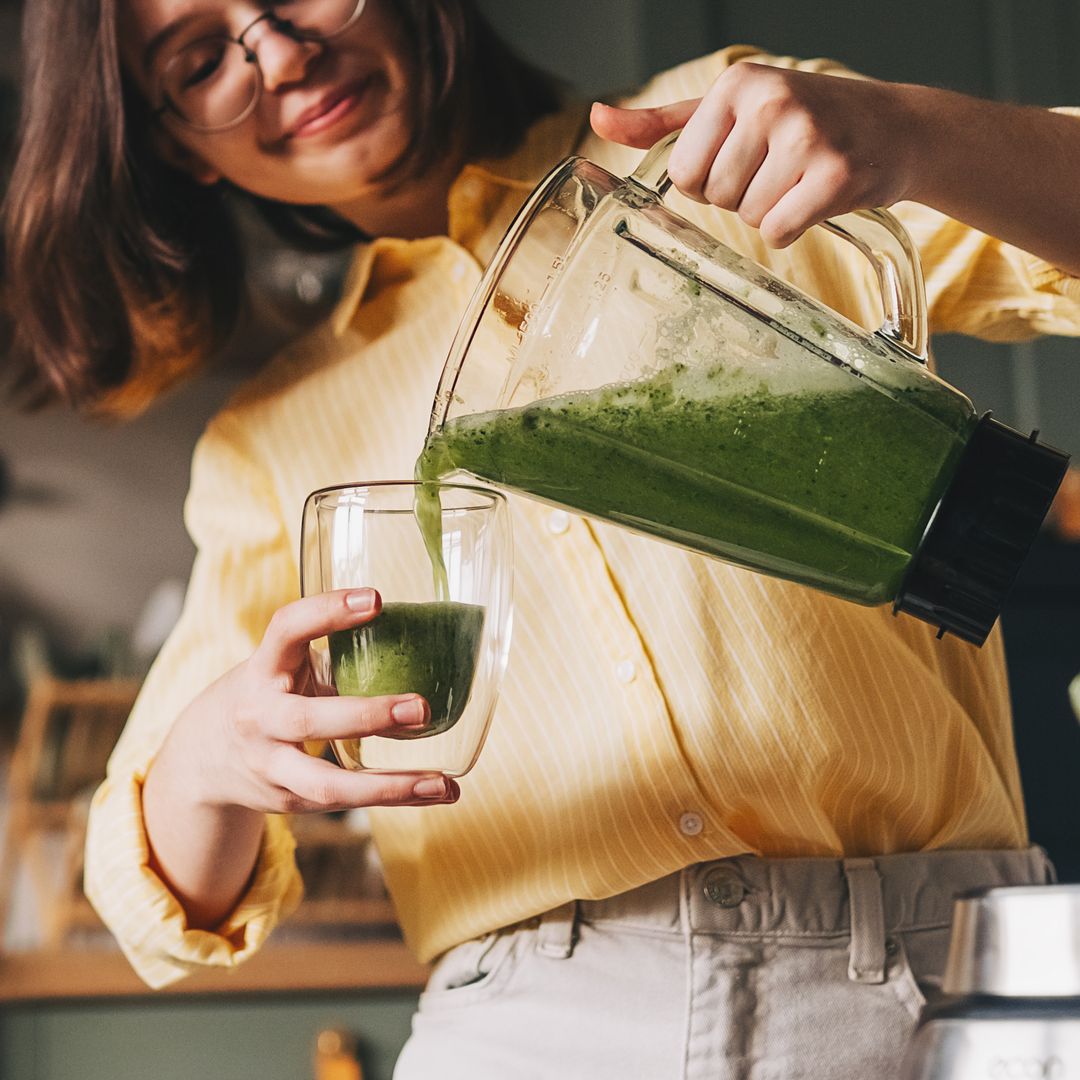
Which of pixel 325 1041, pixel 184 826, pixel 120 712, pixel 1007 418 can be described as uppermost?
pixel 184 826

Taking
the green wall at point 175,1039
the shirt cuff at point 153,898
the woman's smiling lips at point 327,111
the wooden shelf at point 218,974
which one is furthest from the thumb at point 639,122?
the green wall at point 175,1039

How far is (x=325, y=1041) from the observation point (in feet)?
6.85

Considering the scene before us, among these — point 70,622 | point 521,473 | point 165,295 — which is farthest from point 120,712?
point 521,473

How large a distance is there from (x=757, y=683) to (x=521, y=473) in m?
0.27

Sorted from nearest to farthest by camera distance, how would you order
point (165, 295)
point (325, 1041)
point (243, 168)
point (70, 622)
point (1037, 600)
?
point (243, 168)
point (165, 295)
point (1037, 600)
point (325, 1041)
point (70, 622)

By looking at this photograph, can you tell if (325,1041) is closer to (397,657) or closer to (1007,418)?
(1007,418)

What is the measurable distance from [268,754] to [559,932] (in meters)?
0.26

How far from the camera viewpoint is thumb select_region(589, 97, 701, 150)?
0.60m

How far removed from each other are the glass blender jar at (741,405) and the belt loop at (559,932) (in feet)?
1.13

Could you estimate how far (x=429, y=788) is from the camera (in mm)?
602

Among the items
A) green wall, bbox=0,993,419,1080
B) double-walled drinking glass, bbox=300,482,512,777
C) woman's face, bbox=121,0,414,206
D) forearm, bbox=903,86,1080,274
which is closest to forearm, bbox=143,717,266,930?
double-walled drinking glass, bbox=300,482,512,777

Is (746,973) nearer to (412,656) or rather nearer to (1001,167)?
(412,656)

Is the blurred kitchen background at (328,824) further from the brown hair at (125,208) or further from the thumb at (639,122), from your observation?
the thumb at (639,122)

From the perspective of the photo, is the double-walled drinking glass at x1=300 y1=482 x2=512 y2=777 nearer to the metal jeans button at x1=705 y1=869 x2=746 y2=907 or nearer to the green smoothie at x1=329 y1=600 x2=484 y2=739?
the green smoothie at x1=329 y1=600 x2=484 y2=739
